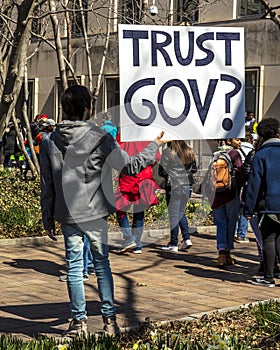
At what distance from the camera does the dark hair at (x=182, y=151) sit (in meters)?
11.6

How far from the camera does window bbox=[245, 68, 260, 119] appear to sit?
2938cm

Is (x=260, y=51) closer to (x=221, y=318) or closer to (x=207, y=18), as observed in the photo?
(x=207, y=18)

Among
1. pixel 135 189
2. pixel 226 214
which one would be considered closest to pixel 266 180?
pixel 226 214

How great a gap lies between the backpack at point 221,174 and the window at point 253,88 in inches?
739

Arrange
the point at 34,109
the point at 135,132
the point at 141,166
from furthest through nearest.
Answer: the point at 34,109 → the point at 135,132 → the point at 141,166

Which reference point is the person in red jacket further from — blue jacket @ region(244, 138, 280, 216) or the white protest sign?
the white protest sign

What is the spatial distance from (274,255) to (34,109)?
30.0m

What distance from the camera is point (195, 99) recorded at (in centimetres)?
766

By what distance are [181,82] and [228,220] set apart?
3.78 meters

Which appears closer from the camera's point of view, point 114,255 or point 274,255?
point 274,255

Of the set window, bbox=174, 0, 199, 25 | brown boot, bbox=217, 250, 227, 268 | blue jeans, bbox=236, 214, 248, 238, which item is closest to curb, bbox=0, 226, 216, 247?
blue jeans, bbox=236, 214, 248, 238

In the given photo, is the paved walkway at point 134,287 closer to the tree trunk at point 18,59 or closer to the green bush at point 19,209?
the green bush at point 19,209

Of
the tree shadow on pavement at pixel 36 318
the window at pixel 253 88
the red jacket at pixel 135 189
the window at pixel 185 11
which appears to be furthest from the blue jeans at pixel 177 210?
the window at pixel 253 88

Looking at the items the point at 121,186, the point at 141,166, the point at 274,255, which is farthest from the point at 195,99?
the point at 121,186
